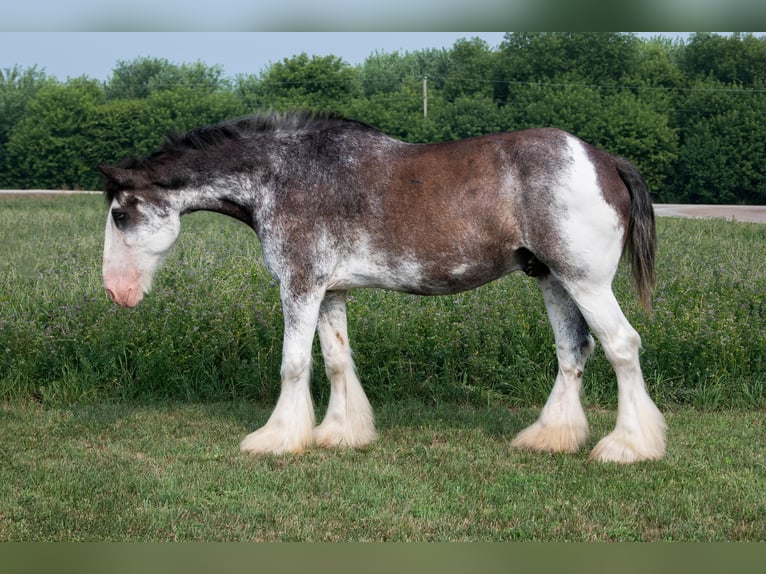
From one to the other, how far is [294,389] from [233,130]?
6.33ft

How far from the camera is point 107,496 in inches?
209

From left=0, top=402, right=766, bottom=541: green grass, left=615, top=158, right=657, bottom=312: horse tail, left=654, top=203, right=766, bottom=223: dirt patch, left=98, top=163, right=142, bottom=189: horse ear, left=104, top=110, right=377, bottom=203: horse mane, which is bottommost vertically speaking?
left=654, top=203, right=766, bottom=223: dirt patch

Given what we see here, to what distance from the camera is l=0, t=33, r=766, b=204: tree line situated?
96.6ft

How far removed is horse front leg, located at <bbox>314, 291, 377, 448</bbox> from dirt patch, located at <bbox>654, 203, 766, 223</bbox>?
20.2 metres

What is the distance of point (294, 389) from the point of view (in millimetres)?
6023

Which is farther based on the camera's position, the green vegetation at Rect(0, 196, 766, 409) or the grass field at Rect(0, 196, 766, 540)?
the green vegetation at Rect(0, 196, 766, 409)

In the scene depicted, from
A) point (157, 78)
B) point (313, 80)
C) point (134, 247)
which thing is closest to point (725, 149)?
point (313, 80)

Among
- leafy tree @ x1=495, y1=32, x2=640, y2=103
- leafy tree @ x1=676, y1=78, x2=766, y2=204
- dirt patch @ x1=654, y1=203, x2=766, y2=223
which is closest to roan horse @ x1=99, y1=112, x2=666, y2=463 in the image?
dirt patch @ x1=654, y1=203, x2=766, y2=223

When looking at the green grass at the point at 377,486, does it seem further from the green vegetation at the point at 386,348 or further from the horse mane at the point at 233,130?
the horse mane at the point at 233,130

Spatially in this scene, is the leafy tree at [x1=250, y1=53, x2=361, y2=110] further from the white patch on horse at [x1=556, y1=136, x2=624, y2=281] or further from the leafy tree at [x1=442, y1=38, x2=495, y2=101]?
the white patch on horse at [x1=556, y1=136, x2=624, y2=281]

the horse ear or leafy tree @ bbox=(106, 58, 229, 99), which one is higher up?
leafy tree @ bbox=(106, 58, 229, 99)

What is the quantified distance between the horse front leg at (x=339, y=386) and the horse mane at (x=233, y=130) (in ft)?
4.08

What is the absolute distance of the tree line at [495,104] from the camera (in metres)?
29.5

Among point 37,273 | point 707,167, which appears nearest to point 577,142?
point 37,273
